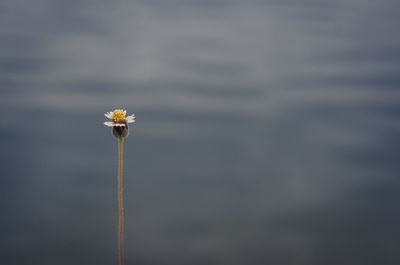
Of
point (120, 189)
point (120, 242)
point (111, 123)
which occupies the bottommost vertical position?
point (120, 242)

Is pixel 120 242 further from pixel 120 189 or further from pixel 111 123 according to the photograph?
pixel 111 123

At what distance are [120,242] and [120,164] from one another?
1.35ft

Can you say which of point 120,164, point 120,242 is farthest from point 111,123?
point 120,242

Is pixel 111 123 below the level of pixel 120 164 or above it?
above

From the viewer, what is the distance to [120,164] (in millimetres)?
2703

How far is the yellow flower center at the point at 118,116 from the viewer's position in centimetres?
309

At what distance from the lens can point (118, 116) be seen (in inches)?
124

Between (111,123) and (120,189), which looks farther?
(111,123)

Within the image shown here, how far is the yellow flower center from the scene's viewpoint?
3091mm

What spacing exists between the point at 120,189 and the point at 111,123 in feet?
1.61

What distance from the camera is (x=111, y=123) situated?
3.03 m

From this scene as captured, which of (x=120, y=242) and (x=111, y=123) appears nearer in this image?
(x=120, y=242)

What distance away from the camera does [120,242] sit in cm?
263

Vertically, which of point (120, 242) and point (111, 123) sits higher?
point (111, 123)
